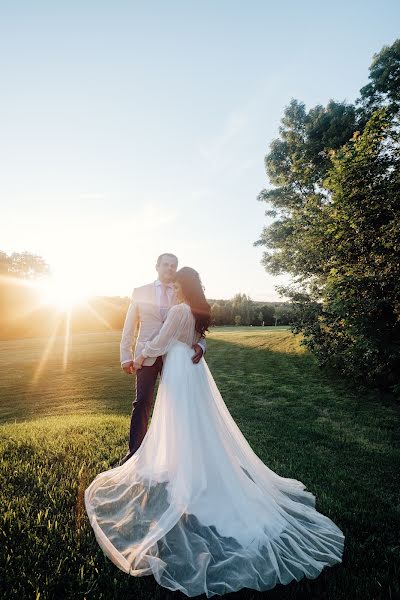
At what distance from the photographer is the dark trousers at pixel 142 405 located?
4957 millimetres

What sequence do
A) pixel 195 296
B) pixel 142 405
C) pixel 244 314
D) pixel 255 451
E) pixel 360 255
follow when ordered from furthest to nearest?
1. pixel 244 314
2. pixel 360 255
3. pixel 255 451
4. pixel 142 405
5. pixel 195 296

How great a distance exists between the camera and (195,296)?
14.0ft

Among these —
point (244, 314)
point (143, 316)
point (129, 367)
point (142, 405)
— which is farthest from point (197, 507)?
point (244, 314)

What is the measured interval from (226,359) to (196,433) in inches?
610

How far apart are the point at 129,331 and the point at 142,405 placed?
1.16m

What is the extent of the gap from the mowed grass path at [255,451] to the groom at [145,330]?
31.2 inches

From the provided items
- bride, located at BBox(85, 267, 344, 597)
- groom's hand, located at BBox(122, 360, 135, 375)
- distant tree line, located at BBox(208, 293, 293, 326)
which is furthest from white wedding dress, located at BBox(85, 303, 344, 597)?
distant tree line, located at BBox(208, 293, 293, 326)

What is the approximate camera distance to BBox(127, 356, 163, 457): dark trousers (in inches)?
195

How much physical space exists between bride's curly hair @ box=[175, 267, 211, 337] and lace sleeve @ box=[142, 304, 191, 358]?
0.52 ft

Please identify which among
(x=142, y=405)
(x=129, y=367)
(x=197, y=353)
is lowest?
(x=142, y=405)

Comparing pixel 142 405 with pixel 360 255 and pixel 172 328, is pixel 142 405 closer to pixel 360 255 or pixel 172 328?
pixel 172 328

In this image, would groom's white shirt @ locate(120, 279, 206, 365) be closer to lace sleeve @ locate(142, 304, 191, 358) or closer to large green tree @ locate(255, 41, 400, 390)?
lace sleeve @ locate(142, 304, 191, 358)

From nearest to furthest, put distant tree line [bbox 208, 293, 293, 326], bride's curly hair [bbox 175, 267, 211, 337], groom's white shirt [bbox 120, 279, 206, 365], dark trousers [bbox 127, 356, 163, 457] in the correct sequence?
bride's curly hair [bbox 175, 267, 211, 337] → dark trousers [bbox 127, 356, 163, 457] → groom's white shirt [bbox 120, 279, 206, 365] → distant tree line [bbox 208, 293, 293, 326]

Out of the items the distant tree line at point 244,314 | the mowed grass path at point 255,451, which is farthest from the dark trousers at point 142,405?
the distant tree line at point 244,314
